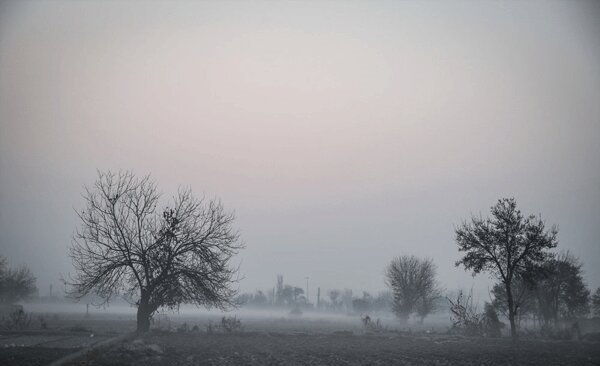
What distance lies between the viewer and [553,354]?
18922mm

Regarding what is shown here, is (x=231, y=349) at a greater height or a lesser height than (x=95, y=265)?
lesser

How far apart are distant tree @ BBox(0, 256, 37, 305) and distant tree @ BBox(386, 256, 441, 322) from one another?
173ft

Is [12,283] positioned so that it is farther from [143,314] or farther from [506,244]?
[506,244]

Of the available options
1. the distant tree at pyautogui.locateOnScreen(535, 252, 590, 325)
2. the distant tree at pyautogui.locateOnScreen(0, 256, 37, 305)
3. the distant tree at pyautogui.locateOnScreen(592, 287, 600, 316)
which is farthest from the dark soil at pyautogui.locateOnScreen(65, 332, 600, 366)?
the distant tree at pyautogui.locateOnScreen(0, 256, 37, 305)

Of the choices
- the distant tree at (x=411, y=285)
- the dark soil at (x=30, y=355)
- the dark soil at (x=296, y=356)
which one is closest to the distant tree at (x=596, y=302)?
the distant tree at (x=411, y=285)

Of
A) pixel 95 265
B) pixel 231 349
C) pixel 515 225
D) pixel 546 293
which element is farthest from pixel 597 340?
pixel 95 265

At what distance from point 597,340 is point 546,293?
11.3 metres

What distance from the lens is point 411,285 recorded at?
53.5 meters

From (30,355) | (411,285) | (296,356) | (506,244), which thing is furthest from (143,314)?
(411,285)

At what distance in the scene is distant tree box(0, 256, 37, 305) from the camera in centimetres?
5172

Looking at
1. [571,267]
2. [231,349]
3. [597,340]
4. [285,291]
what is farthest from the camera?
[285,291]

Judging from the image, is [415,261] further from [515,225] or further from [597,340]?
[515,225]

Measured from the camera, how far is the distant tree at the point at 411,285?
53.3 m

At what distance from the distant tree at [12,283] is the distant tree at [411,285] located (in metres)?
52.7
